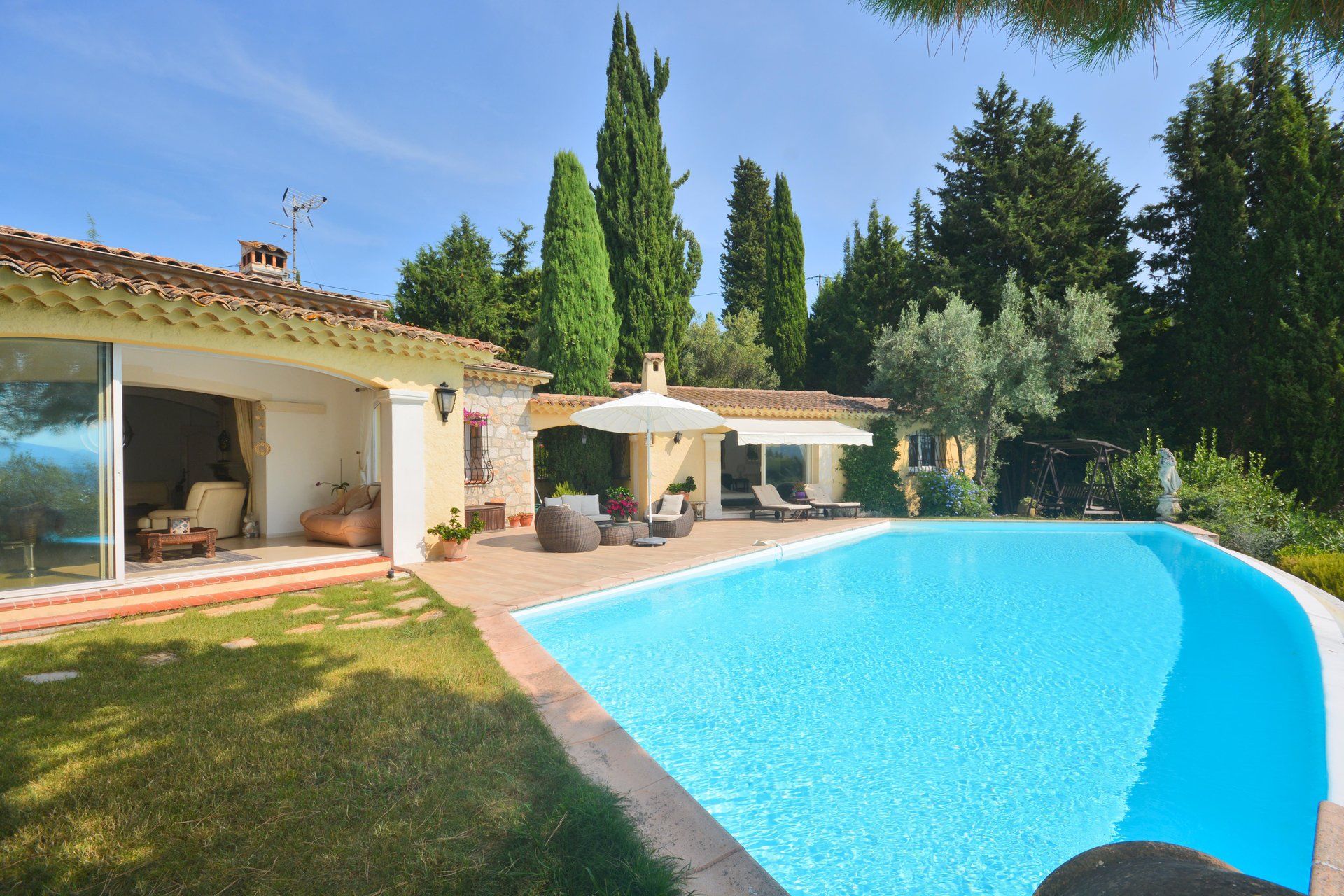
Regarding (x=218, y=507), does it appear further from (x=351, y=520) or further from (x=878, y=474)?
(x=878, y=474)

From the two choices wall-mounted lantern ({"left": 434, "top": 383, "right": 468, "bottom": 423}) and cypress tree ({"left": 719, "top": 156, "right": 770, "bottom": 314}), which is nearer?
wall-mounted lantern ({"left": 434, "top": 383, "right": 468, "bottom": 423})

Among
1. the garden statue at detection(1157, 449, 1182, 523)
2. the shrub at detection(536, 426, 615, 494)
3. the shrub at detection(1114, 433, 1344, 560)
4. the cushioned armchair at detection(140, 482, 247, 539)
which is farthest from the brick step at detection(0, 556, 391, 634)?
the garden statue at detection(1157, 449, 1182, 523)

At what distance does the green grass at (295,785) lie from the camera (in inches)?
134

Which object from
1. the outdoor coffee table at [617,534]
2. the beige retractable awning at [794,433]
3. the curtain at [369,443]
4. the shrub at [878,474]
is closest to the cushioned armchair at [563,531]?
the outdoor coffee table at [617,534]

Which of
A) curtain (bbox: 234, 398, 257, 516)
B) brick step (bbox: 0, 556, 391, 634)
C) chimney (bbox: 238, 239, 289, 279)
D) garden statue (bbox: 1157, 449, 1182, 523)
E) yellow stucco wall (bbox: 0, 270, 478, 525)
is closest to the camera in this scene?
brick step (bbox: 0, 556, 391, 634)

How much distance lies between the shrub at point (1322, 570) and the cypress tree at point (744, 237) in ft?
110

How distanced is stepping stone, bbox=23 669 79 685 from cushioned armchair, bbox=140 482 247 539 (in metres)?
7.64

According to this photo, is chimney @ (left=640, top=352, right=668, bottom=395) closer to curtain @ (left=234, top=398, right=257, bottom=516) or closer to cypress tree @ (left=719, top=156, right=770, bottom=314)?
curtain @ (left=234, top=398, right=257, bottom=516)

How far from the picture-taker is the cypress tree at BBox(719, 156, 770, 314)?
43281 millimetres

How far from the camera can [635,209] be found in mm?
32281

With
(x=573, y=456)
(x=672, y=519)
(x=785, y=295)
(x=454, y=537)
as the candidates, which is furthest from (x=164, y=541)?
(x=785, y=295)

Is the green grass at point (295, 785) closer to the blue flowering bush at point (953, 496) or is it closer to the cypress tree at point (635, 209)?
the blue flowering bush at point (953, 496)

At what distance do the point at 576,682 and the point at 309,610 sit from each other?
543 cm

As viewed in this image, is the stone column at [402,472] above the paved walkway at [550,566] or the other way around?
above
